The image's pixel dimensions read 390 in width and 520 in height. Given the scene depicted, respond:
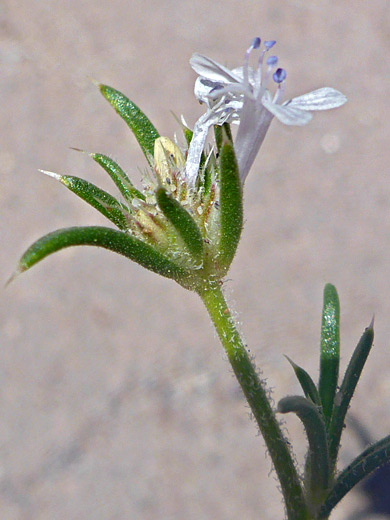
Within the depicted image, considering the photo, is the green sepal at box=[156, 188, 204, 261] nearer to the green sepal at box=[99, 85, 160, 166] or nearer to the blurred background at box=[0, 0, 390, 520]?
the green sepal at box=[99, 85, 160, 166]

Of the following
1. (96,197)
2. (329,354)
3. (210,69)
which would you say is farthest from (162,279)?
(210,69)

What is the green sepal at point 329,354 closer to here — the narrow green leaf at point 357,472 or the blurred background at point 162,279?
the narrow green leaf at point 357,472

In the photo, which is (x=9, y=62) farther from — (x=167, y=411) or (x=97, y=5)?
(x=167, y=411)

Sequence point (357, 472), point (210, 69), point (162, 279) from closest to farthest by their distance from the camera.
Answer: point (210, 69) < point (357, 472) < point (162, 279)

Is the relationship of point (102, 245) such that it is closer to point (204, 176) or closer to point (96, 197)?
point (96, 197)

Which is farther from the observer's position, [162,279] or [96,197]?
[162,279]

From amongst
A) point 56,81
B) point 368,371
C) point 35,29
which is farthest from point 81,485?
point 35,29
